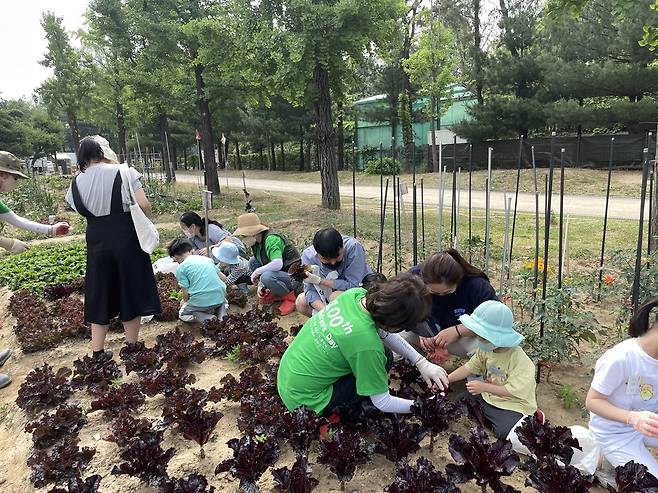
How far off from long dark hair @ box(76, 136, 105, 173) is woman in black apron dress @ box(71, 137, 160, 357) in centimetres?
15

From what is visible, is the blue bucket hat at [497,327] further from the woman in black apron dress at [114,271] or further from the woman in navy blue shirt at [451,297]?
the woman in black apron dress at [114,271]

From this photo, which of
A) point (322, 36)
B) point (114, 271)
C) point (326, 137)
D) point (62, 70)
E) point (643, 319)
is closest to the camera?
point (643, 319)

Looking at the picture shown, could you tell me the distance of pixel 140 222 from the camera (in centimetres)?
343

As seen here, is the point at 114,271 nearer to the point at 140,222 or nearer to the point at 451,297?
the point at 140,222

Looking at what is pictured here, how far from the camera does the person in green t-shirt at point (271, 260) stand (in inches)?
176

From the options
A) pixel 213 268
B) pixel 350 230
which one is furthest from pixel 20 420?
pixel 350 230

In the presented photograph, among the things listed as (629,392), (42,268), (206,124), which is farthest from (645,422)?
(206,124)

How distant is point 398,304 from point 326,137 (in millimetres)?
8674

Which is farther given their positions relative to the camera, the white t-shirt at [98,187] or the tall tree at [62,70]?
the tall tree at [62,70]

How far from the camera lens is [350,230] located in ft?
27.9

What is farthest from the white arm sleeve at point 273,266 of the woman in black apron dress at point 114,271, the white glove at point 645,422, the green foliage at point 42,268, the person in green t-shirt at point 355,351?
the green foliage at point 42,268

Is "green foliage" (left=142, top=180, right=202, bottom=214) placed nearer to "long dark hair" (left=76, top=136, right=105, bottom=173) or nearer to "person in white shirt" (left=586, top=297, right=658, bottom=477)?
"long dark hair" (left=76, top=136, right=105, bottom=173)

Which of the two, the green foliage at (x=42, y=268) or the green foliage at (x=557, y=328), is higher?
the green foliage at (x=557, y=328)

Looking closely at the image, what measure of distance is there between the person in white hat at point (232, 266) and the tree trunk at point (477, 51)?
16.7 metres
